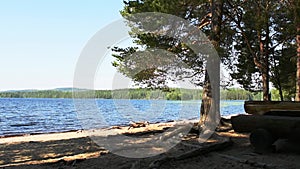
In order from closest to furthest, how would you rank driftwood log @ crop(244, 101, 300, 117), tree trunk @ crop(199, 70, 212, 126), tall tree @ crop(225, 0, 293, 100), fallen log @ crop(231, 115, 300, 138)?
fallen log @ crop(231, 115, 300, 138)
driftwood log @ crop(244, 101, 300, 117)
tree trunk @ crop(199, 70, 212, 126)
tall tree @ crop(225, 0, 293, 100)

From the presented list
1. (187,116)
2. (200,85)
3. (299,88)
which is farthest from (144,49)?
(299,88)

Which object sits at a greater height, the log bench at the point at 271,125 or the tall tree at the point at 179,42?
the tall tree at the point at 179,42

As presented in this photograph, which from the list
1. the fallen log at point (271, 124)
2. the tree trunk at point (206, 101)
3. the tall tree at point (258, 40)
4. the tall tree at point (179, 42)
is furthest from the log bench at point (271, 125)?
the tall tree at point (258, 40)

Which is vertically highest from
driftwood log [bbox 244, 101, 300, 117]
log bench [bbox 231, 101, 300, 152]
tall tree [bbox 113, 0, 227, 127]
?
tall tree [bbox 113, 0, 227, 127]

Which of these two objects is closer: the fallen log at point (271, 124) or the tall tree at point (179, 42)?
the fallen log at point (271, 124)

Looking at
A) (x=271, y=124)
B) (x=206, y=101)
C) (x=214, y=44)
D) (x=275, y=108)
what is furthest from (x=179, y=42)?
(x=271, y=124)

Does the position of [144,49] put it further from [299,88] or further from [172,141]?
[299,88]

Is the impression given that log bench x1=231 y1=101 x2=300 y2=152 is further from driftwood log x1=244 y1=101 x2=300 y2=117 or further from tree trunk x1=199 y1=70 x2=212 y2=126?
tree trunk x1=199 y1=70 x2=212 y2=126

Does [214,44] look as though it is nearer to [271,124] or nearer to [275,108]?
[275,108]

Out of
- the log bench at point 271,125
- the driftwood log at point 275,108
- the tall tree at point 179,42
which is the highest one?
the tall tree at point 179,42

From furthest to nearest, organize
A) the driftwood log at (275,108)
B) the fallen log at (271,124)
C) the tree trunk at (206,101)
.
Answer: the tree trunk at (206,101), the driftwood log at (275,108), the fallen log at (271,124)

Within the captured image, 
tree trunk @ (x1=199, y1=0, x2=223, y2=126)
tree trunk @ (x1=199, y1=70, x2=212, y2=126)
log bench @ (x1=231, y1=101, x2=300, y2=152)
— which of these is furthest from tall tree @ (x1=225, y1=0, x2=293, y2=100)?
log bench @ (x1=231, y1=101, x2=300, y2=152)

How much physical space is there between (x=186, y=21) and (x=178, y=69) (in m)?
1.88

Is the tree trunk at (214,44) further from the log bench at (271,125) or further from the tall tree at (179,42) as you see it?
the log bench at (271,125)
